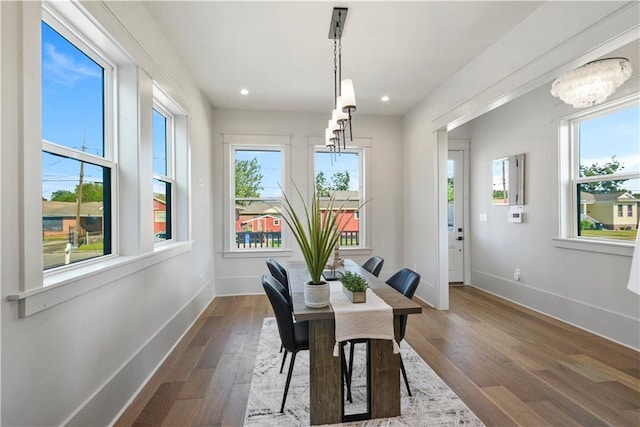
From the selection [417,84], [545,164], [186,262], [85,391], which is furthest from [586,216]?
[85,391]

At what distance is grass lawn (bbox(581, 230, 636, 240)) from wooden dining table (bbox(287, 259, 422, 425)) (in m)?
2.79

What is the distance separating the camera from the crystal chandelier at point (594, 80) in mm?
2334

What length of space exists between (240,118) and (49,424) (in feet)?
13.3

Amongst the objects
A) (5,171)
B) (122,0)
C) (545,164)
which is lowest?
(5,171)

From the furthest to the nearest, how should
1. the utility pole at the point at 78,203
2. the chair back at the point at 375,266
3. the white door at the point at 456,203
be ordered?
1. the white door at the point at 456,203
2. the chair back at the point at 375,266
3. the utility pole at the point at 78,203

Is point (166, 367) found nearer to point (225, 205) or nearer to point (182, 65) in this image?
point (225, 205)

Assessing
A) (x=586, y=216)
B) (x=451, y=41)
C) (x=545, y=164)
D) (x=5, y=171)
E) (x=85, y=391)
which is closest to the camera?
(x=5, y=171)

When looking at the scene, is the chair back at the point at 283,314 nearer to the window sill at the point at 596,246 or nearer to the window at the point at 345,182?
the window at the point at 345,182

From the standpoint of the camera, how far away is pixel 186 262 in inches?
129

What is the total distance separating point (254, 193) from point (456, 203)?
3375 millimetres

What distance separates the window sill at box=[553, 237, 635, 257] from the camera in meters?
2.86

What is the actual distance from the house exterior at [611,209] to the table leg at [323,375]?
3.29 metres

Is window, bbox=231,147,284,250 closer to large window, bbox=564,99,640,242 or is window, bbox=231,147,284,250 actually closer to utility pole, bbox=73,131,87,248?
utility pole, bbox=73,131,87,248

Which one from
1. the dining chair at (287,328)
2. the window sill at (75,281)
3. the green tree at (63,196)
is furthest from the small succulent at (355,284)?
the green tree at (63,196)
